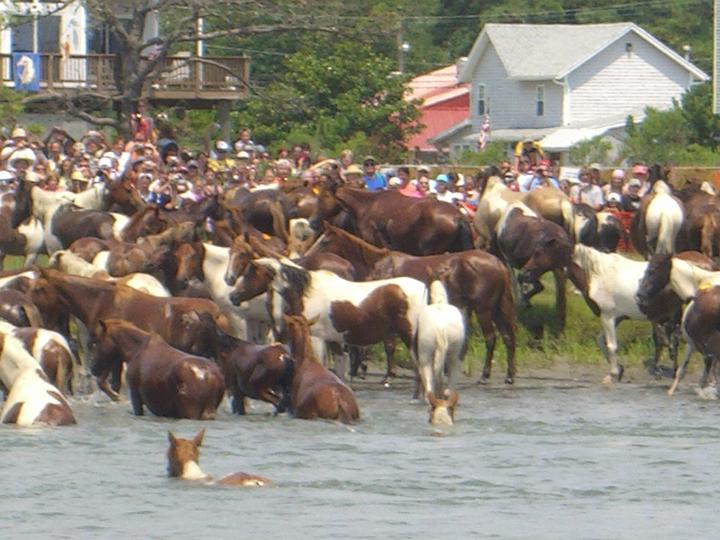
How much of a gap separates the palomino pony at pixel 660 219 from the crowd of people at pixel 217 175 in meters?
2.25

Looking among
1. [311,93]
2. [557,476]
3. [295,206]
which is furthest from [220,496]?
[311,93]

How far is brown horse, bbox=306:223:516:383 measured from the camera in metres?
24.5

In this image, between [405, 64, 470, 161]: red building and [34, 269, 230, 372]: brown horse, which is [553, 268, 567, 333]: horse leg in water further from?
[405, 64, 470, 161]: red building

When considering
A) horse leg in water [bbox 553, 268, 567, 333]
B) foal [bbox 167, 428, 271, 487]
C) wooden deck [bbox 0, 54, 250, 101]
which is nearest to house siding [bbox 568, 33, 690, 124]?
wooden deck [bbox 0, 54, 250, 101]

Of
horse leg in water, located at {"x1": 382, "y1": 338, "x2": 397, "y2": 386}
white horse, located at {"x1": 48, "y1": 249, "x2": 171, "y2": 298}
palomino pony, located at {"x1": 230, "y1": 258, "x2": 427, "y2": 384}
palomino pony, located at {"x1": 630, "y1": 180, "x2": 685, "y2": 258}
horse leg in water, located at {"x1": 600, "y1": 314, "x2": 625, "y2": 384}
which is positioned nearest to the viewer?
palomino pony, located at {"x1": 230, "y1": 258, "x2": 427, "y2": 384}

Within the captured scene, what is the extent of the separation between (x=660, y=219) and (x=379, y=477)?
1171 cm

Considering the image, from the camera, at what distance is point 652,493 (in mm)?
16531

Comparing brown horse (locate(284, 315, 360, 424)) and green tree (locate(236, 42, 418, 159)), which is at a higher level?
green tree (locate(236, 42, 418, 159))

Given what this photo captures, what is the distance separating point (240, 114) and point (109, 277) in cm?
4021

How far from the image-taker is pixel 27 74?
4788cm

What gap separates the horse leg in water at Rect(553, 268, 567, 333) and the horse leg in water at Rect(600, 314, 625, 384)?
1.53 m

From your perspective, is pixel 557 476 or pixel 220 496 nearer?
pixel 220 496

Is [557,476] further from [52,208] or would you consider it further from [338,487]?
[52,208]

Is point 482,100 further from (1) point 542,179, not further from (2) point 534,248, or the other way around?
(2) point 534,248
